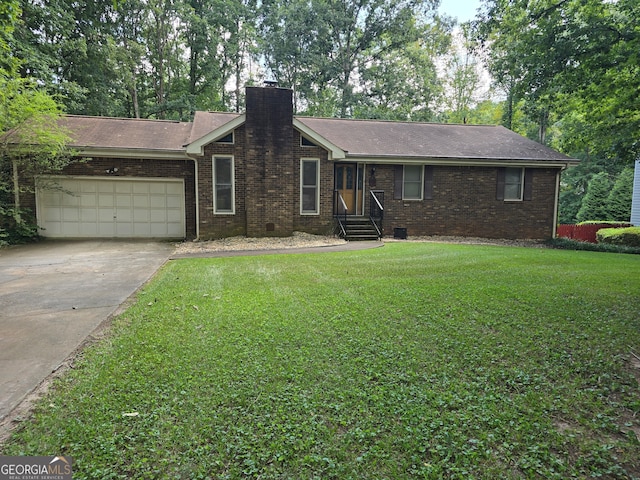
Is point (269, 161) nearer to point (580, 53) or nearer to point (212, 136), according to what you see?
point (212, 136)

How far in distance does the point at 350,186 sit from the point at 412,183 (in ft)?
7.89

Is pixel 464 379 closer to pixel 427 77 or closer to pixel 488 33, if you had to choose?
pixel 488 33

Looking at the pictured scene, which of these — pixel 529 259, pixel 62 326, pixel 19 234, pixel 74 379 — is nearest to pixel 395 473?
pixel 74 379

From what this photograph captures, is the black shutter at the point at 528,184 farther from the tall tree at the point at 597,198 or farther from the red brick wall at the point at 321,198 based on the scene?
the tall tree at the point at 597,198

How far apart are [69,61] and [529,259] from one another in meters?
22.6

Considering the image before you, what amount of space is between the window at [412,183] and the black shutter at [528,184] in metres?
4.25

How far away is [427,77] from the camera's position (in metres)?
27.9

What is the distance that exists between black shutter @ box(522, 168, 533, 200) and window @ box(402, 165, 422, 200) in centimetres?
425

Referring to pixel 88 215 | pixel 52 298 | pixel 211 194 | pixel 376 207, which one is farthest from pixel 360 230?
pixel 52 298

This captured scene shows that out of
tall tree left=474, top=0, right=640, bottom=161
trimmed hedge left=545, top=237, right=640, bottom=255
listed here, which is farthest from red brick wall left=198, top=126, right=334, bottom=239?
trimmed hedge left=545, top=237, right=640, bottom=255

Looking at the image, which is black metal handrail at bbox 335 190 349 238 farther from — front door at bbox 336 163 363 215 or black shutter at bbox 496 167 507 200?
black shutter at bbox 496 167 507 200

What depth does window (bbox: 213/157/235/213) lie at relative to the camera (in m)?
12.5

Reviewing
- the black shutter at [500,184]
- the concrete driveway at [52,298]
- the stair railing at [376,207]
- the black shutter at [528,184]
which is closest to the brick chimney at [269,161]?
the stair railing at [376,207]

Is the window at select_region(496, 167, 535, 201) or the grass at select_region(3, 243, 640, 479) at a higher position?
the window at select_region(496, 167, 535, 201)
